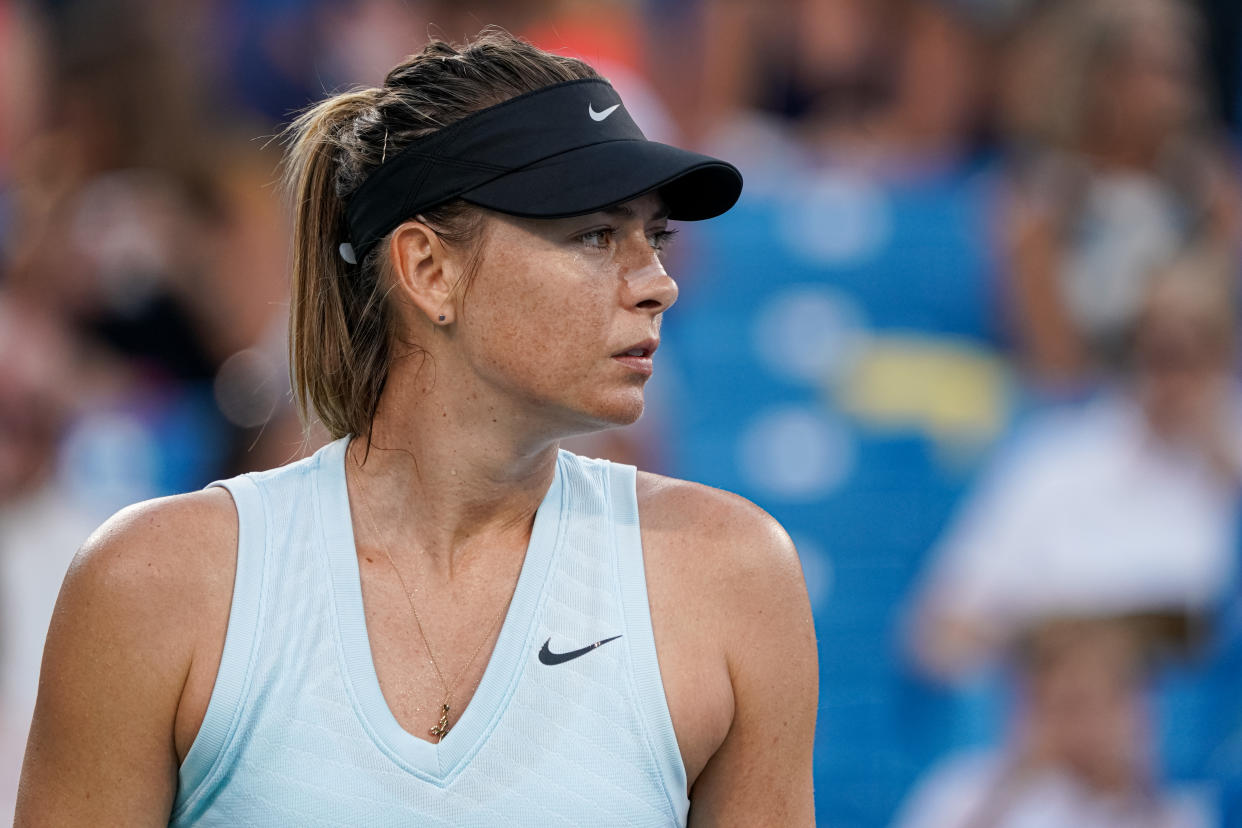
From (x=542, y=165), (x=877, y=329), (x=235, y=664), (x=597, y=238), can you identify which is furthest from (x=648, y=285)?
(x=877, y=329)

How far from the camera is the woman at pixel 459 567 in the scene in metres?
1.78

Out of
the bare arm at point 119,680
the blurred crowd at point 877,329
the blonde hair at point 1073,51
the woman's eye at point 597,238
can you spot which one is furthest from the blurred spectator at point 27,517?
the blonde hair at point 1073,51

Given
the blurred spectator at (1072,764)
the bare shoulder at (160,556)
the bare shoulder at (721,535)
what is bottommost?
the blurred spectator at (1072,764)

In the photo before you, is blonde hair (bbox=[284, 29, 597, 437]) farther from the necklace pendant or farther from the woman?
the necklace pendant

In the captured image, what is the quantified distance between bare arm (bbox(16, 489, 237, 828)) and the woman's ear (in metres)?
0.43

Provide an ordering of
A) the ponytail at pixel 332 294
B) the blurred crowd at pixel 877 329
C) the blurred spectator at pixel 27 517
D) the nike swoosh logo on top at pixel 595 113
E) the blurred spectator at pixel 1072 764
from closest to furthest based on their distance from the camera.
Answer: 1. the nike swoosh logo on top at pixel 595 113
2. the ponytail at pixel 332 294
3. the blurred spectator at pixel 27 517
4. the blurred spectator at pixel 1072 764
5. the blurred crowd at pixel 877 329

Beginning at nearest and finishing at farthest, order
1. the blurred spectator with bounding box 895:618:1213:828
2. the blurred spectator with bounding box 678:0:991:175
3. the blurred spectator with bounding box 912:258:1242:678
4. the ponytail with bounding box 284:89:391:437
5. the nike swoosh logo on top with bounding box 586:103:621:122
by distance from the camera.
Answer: the nike swoosh logo on top with bounding box 586:103:621:122
the ponytail with bounding box 284:89:391:437
the blurred spectator with bounding box 895:618:1213:828
the blurred spectator with bounding box 912:258:1242:678
the blurred spectator with bounding box 678:0:991:175

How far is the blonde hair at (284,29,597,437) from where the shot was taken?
6.20 ft

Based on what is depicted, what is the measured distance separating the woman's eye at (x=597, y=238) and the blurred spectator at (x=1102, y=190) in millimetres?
3821

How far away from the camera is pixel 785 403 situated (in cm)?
574

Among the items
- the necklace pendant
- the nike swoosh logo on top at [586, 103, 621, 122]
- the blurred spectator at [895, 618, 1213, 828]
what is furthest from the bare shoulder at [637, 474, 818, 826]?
the blurred spectator at [895, 618, 1213, 828]

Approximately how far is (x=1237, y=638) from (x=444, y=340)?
→ 3.54 metres

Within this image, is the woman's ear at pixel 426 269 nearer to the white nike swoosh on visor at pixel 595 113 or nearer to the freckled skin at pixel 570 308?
the freckled skin at pixel 570 308

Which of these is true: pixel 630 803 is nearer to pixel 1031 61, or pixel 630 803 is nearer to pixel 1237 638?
pixel 1237 638
